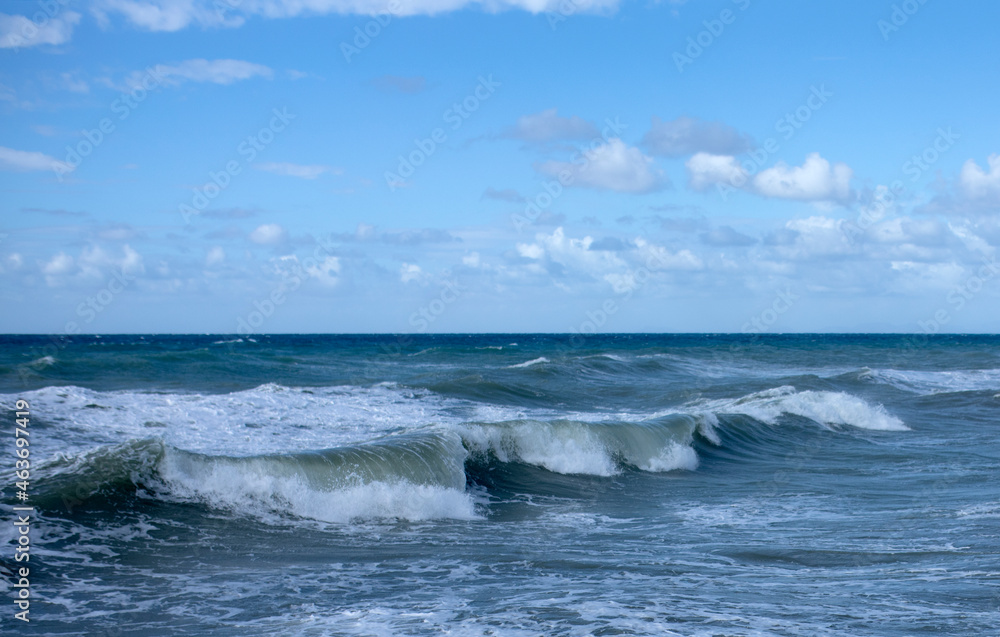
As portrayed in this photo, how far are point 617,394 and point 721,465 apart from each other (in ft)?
38.6

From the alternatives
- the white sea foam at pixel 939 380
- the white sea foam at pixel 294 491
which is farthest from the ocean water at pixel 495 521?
the white sea foam at pixel 939 380

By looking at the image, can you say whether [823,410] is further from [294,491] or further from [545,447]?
[294,491]

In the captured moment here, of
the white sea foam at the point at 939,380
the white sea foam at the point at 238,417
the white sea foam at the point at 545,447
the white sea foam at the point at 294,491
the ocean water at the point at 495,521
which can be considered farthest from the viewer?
the white sea foam at the point at 939,380

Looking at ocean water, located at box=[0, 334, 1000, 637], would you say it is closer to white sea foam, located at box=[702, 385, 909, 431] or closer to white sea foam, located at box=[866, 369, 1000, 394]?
white sea foam, located at box=[702, 385, 909, 431]

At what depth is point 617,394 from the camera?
2653 centimetres

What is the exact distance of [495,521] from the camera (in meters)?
9.95

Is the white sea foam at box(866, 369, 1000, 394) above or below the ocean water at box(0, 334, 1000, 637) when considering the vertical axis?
above

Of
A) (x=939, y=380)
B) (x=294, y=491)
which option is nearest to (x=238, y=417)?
(x=294, y=491)

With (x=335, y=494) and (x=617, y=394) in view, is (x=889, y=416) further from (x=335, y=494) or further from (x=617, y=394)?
(x=335, y=494)

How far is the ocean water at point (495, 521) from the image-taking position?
19.7ft

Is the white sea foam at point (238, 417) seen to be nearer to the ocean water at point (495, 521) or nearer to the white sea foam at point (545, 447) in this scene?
the ocean water at point (495, 521)

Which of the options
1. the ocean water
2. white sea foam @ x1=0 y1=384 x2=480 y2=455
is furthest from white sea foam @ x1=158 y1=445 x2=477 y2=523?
white sea foam @ x1=0 y1=384 x2=480 y2=455

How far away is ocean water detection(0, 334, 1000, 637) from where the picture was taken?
6.01 meters

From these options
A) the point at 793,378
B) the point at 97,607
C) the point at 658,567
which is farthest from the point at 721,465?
the point at 793,378
